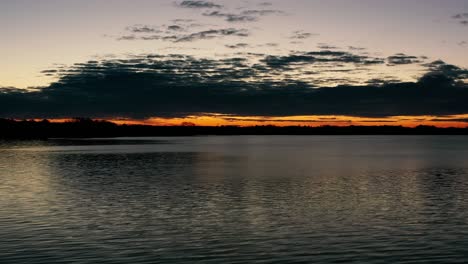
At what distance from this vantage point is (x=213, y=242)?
3169cm

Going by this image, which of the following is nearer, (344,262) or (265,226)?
(344,262)

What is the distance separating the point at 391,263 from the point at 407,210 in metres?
18.1

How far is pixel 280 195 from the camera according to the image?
54.4 m

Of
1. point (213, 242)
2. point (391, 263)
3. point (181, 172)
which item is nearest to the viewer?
point (391, 263)

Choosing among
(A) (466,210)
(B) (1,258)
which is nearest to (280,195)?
(A) (466,210)

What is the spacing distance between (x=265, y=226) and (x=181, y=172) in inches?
1936

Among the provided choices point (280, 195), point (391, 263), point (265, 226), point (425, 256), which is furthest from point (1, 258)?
point (280, 195)

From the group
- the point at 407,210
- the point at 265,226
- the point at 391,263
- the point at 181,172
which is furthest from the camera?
the point at 181,172

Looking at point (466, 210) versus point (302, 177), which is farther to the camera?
point (302, 177)

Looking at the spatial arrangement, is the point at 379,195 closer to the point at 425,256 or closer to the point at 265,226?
the point at 265,226

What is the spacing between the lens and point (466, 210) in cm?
4428

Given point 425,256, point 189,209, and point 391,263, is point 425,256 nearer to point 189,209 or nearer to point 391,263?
A: point 391,263

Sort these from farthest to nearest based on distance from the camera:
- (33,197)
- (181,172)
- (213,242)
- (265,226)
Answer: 1. (181,172)
2. (33,197)
3. (265,226)
4. (213,242)

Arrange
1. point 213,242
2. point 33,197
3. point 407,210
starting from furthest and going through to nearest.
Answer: point 33,197 < point 407,210 < point 213,242
